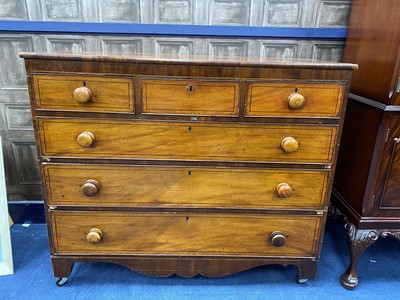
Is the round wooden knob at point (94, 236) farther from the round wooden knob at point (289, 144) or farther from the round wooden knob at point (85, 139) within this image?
the round wooden knob at point (289, 144)

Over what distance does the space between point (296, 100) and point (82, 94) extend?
0.81 meters

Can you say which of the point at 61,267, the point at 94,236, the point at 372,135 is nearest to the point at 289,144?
the point at 372,135

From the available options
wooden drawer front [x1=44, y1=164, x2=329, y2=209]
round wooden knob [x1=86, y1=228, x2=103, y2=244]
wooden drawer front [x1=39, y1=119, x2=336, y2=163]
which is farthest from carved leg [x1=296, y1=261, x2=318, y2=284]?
round wooden knob [x1=86, y1=228, x2=103, y2=244]

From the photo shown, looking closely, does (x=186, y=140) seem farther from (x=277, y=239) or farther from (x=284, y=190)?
(x=277, y=239)

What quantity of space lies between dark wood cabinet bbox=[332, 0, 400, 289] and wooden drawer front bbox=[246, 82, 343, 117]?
0.24 meters

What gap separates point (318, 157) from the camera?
1343 millimetres

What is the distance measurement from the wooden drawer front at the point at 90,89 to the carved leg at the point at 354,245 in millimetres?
1163

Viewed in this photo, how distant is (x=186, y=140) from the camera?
1.31m

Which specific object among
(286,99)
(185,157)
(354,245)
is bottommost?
(354,245)

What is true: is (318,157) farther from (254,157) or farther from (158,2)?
(158,2)

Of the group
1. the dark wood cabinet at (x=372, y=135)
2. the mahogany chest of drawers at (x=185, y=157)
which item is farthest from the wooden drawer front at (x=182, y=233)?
the dark wood cabinet at (x=372, y=135)

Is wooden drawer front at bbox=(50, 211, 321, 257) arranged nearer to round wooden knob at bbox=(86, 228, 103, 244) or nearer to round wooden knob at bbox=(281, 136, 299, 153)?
round wooden knob at bbox=(86, 228, 103, 244)

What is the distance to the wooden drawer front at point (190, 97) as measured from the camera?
123 centimetres

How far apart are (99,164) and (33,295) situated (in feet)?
2.40
